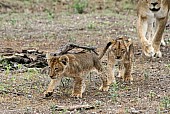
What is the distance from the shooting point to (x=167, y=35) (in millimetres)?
15055

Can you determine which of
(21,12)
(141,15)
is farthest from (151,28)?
(21,12)

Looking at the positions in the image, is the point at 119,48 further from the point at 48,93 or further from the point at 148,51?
the point at 148,51

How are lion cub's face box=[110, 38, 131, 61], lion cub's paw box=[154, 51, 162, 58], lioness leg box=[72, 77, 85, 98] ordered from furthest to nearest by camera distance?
lion cub's paw box=[154, 51, 162, 58] < lion cub's face box=[110, 38, 131, 61] < lioness leg box=[72, 77, 85, 98]

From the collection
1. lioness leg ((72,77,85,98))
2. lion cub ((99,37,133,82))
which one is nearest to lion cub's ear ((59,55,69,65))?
lioness leg ((72,77,85,98))

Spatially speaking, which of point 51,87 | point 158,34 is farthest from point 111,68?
point 158,34

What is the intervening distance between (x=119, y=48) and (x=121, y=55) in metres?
0.10

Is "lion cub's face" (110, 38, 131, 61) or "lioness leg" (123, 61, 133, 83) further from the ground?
"lion cub's face" (110, 38, 131, 61)

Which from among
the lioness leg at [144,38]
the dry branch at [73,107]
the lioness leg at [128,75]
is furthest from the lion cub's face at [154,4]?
the dry branch at [73,107]

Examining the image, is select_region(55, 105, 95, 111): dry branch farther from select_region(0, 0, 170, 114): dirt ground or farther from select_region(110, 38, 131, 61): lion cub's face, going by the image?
select_region(110, 38, 131, 61): lion cub's face

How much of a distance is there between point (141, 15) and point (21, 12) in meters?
7.43

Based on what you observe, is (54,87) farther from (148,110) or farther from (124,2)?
(124,2)

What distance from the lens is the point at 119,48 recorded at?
902 cm

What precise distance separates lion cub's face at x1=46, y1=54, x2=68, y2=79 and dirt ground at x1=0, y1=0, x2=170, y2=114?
36 cm

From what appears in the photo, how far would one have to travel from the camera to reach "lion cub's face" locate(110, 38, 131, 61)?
29.6ft
